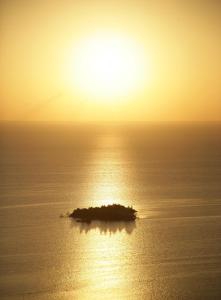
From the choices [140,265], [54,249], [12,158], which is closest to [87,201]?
[54,249]

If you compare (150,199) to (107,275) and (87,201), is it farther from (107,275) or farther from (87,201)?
(107,275)

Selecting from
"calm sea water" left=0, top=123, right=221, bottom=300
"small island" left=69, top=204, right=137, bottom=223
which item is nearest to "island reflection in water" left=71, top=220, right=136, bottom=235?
"calm sea water" left=0, top=123, right=221, bottom=300

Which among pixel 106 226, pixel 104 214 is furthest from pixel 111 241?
pixel 104 214

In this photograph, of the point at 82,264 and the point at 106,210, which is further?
the point at 106,210

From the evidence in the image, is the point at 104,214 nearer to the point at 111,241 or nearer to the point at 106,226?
the point at 106,226

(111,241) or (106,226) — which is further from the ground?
(106,226)

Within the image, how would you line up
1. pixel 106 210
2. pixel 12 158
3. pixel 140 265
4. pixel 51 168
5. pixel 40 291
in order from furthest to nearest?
pixel 12 158 < pixel 51 168 < pixel 106 210 < pixel 140 265 < pixel 40 291
